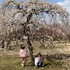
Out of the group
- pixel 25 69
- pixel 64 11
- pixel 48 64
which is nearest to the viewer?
pixel 25 69

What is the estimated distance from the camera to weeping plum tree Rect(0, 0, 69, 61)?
768 inches

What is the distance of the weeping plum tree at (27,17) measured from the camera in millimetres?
19500

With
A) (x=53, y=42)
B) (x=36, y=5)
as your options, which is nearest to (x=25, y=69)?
(x=53, y=42)

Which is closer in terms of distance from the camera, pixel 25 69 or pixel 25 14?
pixel 25 69

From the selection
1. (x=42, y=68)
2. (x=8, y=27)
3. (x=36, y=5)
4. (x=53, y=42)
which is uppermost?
(x=36, y=5)

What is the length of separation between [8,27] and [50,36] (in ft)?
10.2

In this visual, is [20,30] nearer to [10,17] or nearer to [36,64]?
[10,17]

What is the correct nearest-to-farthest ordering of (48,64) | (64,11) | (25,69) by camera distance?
(25,69), (48,64), (64,11)

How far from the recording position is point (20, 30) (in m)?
19.7

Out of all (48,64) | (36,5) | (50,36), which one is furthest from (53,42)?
(36,5)

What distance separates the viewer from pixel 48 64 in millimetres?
19156

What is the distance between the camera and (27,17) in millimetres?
19766

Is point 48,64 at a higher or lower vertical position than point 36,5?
lower

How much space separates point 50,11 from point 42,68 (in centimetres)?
472
